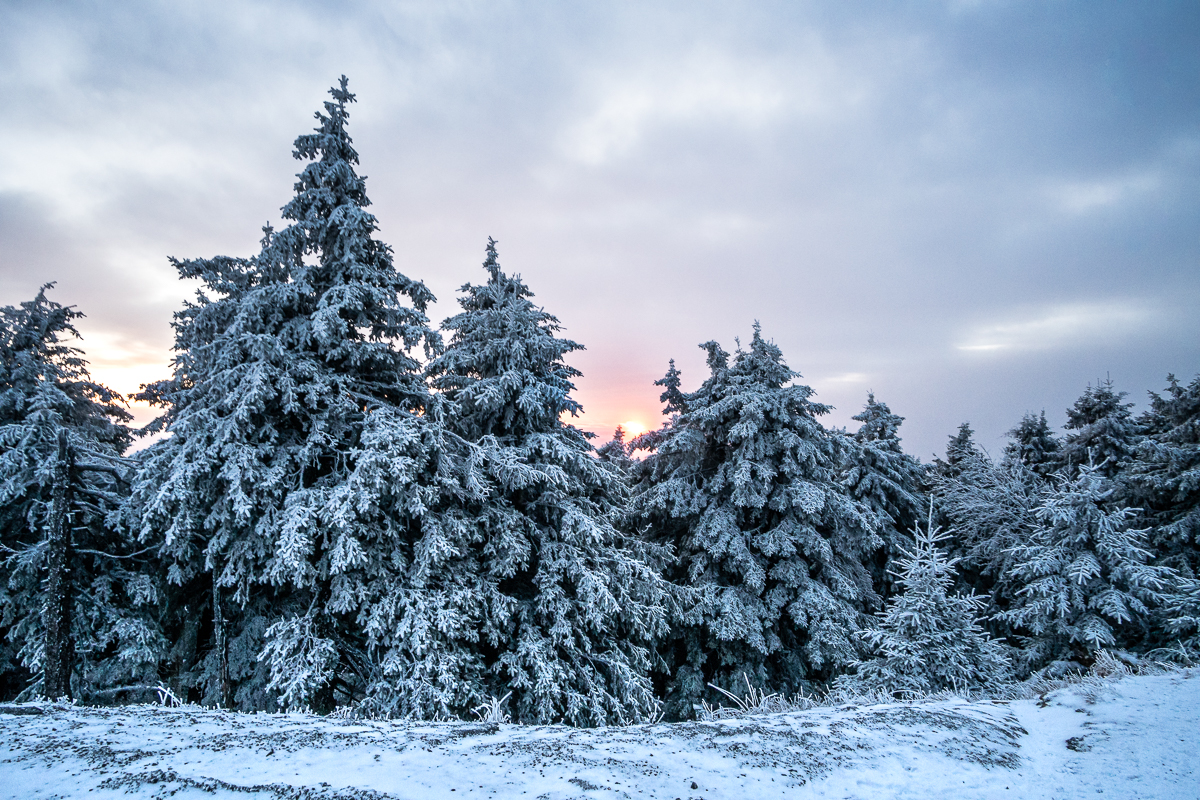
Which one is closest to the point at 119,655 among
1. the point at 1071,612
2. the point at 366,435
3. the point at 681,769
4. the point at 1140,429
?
the point at 366,435

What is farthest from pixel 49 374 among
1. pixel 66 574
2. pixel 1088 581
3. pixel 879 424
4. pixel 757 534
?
pixel 879 424

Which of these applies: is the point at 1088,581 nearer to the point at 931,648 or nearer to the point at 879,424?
the point at 931,648

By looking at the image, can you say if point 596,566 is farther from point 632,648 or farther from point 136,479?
point 136,479

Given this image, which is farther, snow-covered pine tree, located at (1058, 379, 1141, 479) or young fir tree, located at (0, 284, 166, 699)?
snow-covered pine tree, located at (1058, 379, 1141, 479)

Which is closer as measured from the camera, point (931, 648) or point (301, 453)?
point (931, 648)

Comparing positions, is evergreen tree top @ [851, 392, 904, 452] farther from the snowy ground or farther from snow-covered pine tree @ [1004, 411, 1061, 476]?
the snowy ground

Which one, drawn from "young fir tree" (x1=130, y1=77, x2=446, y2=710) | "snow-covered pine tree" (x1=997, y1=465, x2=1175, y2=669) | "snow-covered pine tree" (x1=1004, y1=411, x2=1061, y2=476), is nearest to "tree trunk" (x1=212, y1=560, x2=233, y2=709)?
"young fir tree" (x1=130, y1=77, x2=446, y2=710)

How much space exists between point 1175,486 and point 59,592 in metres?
26.9

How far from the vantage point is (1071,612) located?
9586 millimetres

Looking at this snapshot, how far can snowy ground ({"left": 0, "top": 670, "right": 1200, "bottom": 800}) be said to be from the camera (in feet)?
8.67

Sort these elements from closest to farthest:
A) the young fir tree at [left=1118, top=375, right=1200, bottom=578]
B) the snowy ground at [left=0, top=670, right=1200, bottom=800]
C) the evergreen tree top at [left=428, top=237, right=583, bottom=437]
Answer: the snowy ground at [left=0, top=670, right=1200, bottom=800] < the evergreen tree top at [left=428, top=237, right=583, bottom=437] < the young fir tree at [left=1118, top=375, right=1200, bottom=578]

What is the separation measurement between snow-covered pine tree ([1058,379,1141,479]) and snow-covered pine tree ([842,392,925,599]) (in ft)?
18.5

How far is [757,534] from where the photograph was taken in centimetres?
1364

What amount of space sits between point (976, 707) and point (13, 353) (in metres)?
19.8
